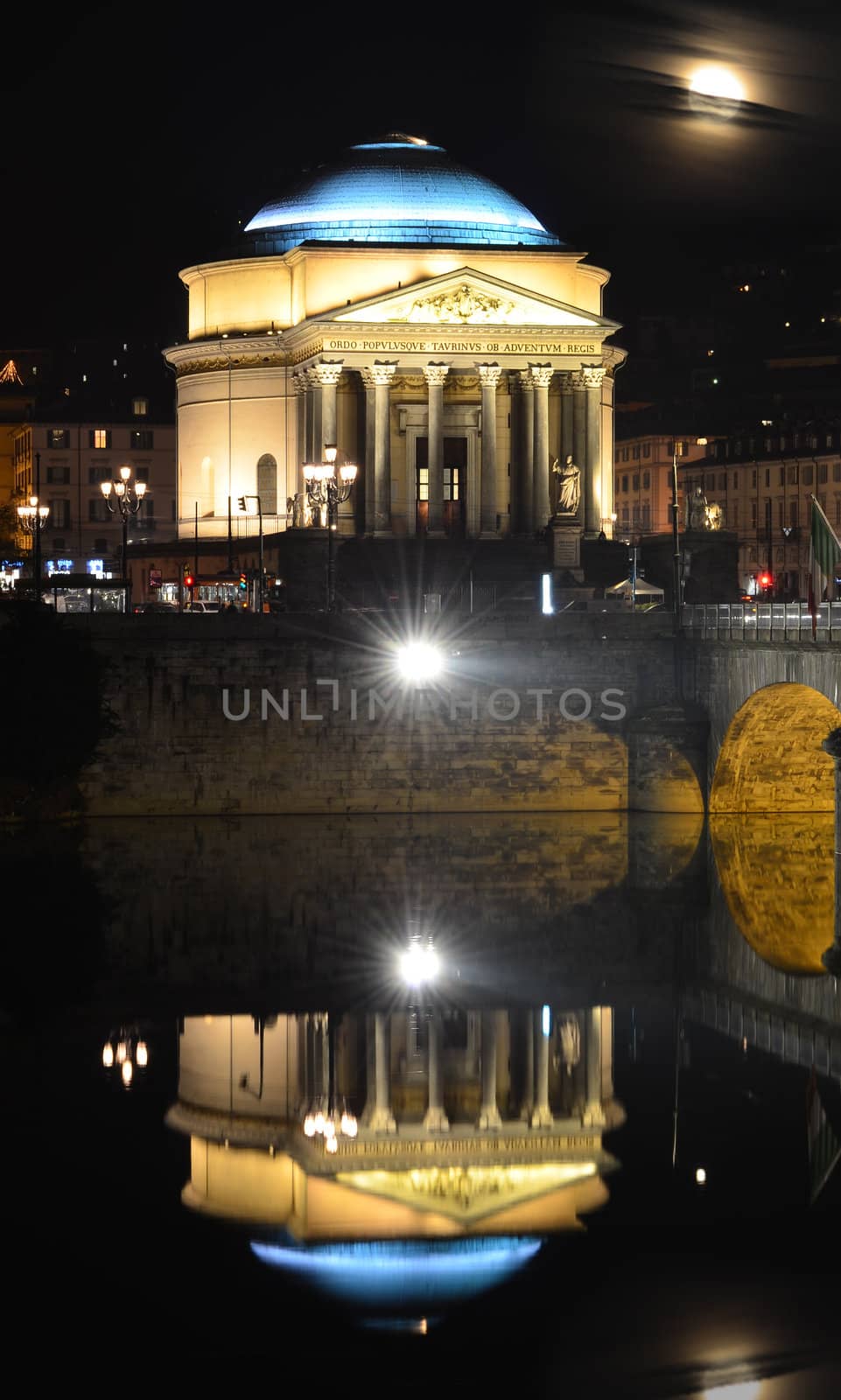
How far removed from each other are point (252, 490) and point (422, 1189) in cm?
7401

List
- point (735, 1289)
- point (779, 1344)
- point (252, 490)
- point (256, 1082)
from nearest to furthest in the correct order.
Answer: point (779, 1344) < point (735, 1289) < point (256, 1082) < point (252, 490)

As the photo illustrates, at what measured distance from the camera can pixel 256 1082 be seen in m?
35.7

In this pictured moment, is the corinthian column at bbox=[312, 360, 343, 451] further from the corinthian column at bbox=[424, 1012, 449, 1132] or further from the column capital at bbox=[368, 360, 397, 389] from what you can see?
the corinthian column at bbox=[424, 1012, 449, 1132]

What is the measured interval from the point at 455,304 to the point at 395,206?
8.42 metres

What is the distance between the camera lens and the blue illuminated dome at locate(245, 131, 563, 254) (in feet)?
318

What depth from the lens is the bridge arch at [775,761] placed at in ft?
219

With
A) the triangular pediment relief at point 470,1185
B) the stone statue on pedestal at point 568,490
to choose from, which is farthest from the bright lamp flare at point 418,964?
the stone statue on pedestal at point 568,490

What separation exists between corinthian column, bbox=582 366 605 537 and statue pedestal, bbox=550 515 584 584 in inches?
336

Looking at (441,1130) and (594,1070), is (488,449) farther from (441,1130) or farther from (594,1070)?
(441,1130)

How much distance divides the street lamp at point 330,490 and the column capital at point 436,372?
8637 millimetres

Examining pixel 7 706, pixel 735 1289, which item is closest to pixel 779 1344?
pixel 735 1289

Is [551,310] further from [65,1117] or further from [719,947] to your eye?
[65,1117]

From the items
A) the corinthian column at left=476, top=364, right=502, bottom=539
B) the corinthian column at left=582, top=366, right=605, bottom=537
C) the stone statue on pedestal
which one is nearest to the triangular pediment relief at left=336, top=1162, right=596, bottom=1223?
the stone statue on pedestal

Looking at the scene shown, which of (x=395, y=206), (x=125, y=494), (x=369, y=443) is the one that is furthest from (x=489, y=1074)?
(x=395, y=206)
